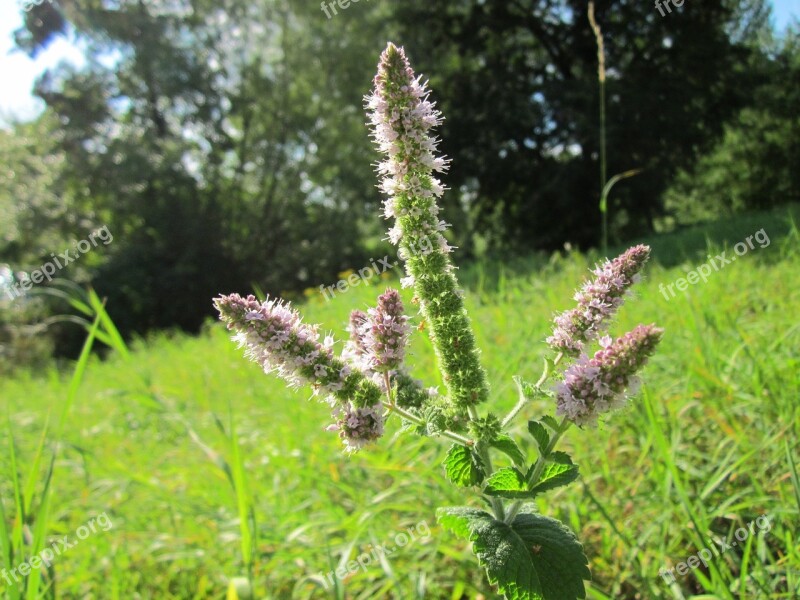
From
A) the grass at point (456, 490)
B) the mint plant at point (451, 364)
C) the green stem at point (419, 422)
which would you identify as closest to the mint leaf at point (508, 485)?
the mint plant at point (451, 364)

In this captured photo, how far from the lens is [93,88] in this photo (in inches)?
755

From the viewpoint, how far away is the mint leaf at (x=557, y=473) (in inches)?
46.5

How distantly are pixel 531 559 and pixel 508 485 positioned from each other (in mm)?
168

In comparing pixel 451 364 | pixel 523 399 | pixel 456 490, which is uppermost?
pixel 451 364

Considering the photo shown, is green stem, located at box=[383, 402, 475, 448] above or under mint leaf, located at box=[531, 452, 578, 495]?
above

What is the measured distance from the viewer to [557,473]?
4.00 feet

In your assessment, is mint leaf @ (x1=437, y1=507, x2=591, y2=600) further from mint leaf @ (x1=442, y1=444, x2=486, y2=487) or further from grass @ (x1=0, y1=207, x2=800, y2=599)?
grass @ (x1=0, y1=207, x2=800, y2=599)

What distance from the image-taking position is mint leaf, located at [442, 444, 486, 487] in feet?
4.10

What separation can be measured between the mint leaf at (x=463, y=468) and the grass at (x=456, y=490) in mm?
646

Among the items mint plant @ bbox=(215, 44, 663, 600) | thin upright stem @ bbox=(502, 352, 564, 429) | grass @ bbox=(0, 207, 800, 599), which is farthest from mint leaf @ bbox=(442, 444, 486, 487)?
grass @ bbox=(0, 207, 800, 599)

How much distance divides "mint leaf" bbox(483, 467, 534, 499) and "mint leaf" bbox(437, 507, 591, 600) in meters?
0.12

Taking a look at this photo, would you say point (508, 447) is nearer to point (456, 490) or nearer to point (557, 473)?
point (557, 473)

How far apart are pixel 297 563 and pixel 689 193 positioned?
2549 cm

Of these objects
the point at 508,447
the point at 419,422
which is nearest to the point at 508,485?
the point at 508,447
